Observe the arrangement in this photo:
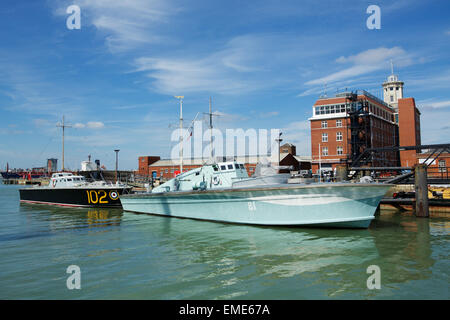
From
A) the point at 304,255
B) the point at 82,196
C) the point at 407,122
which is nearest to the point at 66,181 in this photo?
the point at 82,196

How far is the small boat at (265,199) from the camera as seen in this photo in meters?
13.5

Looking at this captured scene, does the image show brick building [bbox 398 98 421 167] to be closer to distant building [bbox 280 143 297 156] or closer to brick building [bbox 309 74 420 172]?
brick building [bbox 309 74 420 172]

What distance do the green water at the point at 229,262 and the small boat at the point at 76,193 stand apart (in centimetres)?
1298

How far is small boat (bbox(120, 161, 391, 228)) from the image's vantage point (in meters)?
13.5

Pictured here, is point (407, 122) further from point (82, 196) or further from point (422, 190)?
point (82, 196)

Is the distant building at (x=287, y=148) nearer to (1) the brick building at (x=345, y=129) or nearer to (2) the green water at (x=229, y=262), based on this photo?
(1) the brick building at (x=345, y=129)

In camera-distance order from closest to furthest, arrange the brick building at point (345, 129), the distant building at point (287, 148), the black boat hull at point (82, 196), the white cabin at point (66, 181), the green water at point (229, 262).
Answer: the green water at point (229, 262), the black boat hull at point (82, 196), the white cabin at point (66, 181), the brick building at point (345, 129), the distant building at point (287, 148)

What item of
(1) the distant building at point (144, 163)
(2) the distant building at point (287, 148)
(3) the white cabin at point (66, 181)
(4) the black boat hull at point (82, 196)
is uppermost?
(2) the distant building at point (287, 148)

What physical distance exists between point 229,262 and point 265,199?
5.81 m

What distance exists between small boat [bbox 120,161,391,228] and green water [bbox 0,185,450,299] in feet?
2.15

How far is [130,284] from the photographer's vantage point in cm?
778
